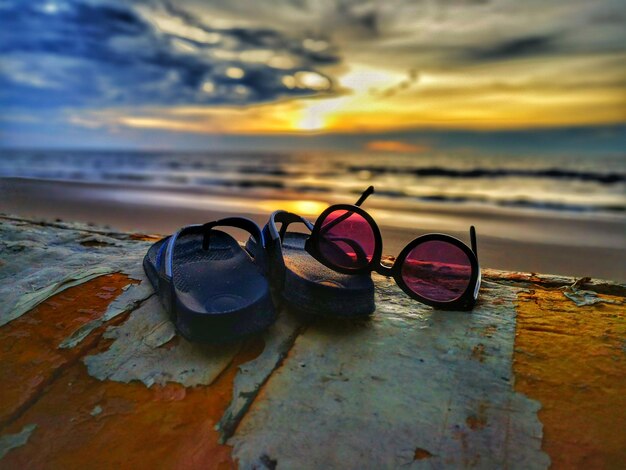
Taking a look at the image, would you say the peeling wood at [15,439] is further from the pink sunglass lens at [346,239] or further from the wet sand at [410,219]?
the wet sand at [410,219]

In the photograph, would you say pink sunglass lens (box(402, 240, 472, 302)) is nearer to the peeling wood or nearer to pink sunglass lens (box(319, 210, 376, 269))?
pink sunglass lens (box(319, 210, 376, 269))

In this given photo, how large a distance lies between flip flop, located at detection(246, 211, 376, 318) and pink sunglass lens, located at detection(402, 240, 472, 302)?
0.22m

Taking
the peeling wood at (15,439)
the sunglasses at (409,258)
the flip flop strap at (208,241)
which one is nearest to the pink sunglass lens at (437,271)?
the sunglasses at (409,258)

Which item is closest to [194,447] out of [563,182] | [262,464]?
[262,464]

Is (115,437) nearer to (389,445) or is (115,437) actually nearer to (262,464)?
(262,464)

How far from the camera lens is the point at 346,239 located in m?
1.94

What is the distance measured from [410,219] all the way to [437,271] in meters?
5.27

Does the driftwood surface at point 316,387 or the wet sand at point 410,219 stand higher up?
the driftwood surface at point 316,387

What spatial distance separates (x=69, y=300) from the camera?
178 cm

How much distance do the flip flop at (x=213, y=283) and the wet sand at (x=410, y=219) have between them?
147 cm

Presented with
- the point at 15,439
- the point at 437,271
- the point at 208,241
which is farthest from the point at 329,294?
the point at 15,439

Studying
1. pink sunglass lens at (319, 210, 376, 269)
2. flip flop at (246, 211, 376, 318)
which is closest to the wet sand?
pink sunglass lens at (319, 210, 376, 269)

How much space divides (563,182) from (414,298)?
1705 cm

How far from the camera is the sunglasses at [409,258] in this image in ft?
5.83
